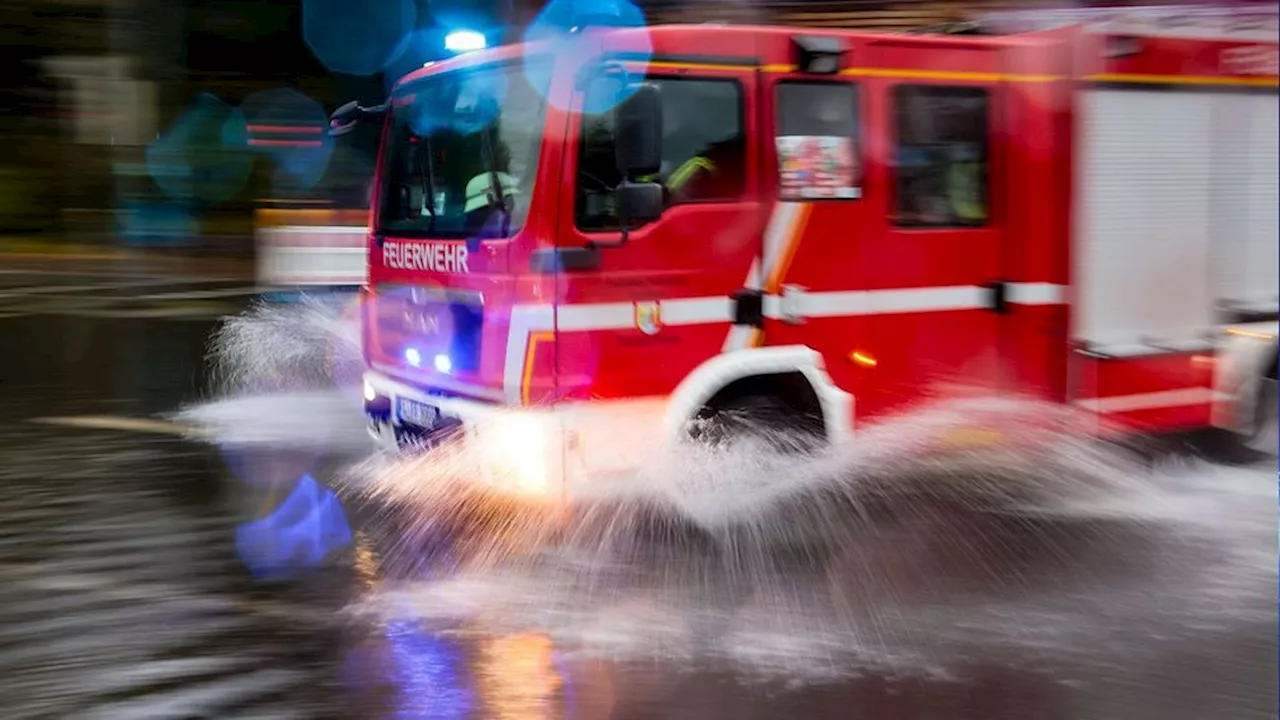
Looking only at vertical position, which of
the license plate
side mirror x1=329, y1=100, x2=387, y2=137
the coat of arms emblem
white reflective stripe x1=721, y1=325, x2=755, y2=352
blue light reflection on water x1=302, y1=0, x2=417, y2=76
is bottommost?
the license plate

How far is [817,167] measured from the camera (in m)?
6.00

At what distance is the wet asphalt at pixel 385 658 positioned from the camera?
4328 millimetres

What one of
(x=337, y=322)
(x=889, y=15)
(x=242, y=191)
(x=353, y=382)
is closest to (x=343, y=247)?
(x=337, y=322)

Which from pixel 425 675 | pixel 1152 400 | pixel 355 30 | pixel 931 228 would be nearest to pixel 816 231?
pixel 931 228

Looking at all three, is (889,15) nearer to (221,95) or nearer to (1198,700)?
(1198,700)

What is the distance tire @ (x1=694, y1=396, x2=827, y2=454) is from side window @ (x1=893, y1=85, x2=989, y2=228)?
1.08 m

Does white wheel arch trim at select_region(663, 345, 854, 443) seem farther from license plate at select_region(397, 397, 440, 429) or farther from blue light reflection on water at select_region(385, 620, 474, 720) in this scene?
blue light reflection on water at select_region(385, 620, 474, 720)

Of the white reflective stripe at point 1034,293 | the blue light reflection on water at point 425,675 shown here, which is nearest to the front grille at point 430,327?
the blue light reflection on water at point 425,675

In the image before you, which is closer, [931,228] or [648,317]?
[648,317]

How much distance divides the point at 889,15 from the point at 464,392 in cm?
911

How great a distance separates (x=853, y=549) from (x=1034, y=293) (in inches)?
64.3

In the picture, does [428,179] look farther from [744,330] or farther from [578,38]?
[744,330]

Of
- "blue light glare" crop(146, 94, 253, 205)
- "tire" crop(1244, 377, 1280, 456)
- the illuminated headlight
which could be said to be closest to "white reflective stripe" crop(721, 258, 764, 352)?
the illuminated headlight

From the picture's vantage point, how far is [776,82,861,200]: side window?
593 centimetres
